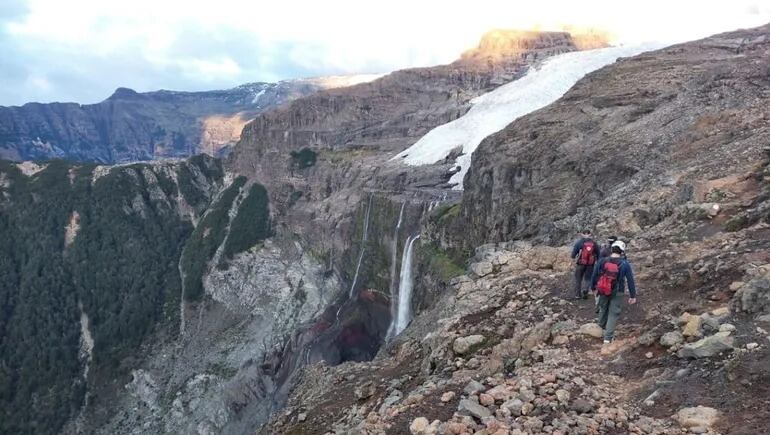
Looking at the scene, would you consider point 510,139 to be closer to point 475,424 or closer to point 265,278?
point 475,424

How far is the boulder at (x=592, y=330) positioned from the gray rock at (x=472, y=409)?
3.76 metres

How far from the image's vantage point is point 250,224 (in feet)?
329

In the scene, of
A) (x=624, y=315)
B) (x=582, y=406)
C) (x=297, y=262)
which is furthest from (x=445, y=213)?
(x=582, y=406)

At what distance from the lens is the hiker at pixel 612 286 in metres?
11.7

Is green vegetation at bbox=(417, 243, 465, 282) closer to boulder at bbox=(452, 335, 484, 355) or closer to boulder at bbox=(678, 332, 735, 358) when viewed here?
boulder at bbox=(452, 335, 484, 355)

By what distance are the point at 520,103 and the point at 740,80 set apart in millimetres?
57165

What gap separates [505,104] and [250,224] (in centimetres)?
4998

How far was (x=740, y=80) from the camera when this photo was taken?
29.9 metres

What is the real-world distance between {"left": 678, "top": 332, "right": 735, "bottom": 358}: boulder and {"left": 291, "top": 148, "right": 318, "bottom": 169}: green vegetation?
9331 cm

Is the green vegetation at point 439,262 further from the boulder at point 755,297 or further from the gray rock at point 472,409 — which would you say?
the gray rock at point 472,409

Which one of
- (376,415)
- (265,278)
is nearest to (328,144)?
(265,278)

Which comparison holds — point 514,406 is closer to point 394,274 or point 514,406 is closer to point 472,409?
point 472,409

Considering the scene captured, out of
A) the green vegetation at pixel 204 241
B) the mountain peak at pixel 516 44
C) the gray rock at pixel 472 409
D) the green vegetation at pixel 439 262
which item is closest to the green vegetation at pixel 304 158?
the green vegetation at pixel 204 241

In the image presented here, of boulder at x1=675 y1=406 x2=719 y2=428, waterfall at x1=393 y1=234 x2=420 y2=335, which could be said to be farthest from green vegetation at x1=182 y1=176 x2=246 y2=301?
boulder at x1=675 y1=406 x2=719 y2=428
